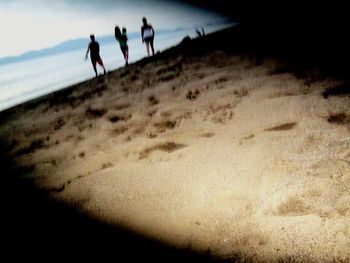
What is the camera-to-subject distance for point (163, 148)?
121 inches

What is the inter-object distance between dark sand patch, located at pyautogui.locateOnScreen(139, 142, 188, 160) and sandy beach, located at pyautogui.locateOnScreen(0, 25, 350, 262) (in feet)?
0.04

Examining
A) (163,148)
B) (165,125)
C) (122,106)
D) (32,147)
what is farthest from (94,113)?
(163,148)

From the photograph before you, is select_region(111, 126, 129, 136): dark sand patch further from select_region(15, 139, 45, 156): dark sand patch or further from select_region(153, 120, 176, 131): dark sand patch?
select_region(15, 139, 45, 156): dark sand patch

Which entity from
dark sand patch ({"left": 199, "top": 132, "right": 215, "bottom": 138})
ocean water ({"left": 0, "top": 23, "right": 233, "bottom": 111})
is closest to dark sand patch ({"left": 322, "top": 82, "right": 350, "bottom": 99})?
dark sand patch ({"left": 199, "top": 132, "right": 215, "bottom": 138})

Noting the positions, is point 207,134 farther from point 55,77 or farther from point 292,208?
point 55,77

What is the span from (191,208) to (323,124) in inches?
57.1

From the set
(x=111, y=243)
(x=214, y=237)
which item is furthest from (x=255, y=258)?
(x=111, y=243)

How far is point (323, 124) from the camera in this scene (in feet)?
8.64

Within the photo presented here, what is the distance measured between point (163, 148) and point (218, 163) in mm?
726

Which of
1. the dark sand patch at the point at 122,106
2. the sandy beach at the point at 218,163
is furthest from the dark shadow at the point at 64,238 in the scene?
the dark sand patch at the point at 122,106

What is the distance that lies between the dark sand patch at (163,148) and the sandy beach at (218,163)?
0.01 meters

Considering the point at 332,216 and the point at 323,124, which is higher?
the point at 323,124

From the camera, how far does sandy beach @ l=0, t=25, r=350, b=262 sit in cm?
179

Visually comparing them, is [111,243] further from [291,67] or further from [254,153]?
[291,67]
